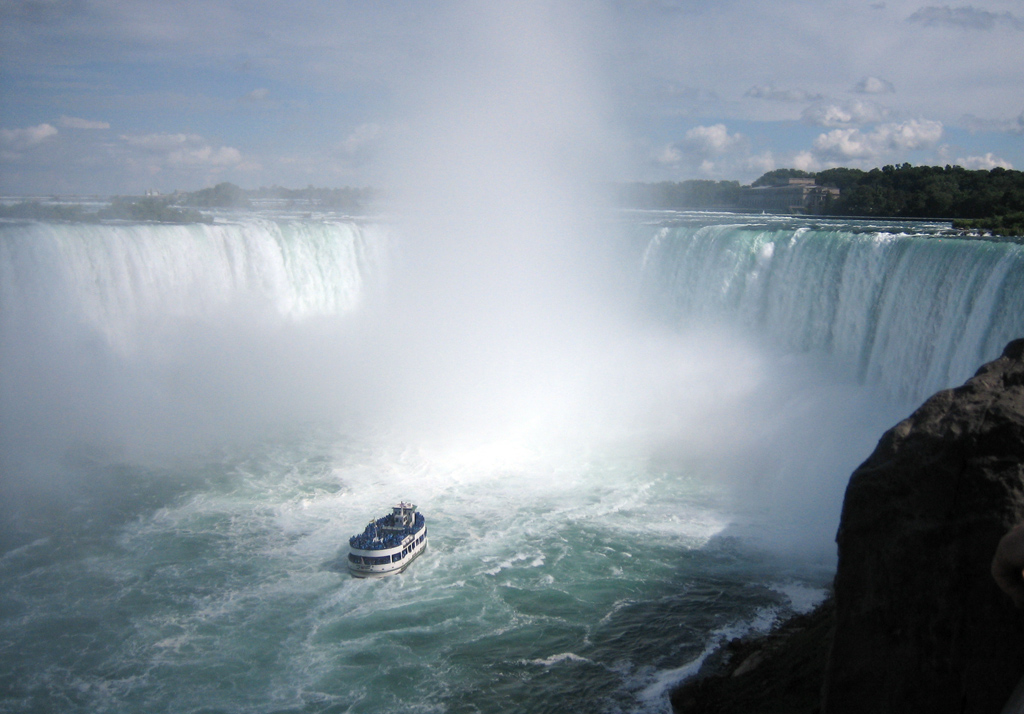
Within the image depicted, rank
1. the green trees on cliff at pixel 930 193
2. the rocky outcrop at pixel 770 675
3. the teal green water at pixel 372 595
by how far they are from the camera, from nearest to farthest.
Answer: the rocky outcrop at pixel 770 675 → the teal green water at pixel 372 595 → the green trees on cliff at pixel 930 193

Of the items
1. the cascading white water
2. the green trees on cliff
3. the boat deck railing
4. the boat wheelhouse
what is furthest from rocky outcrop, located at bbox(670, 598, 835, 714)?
the green trees on cliff

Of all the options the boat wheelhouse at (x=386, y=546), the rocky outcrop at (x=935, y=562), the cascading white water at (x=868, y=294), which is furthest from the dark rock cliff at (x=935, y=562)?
the cascading white water at (x=868, y=294)

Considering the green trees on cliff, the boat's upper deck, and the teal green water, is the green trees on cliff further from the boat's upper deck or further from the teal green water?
the boat's upper deck

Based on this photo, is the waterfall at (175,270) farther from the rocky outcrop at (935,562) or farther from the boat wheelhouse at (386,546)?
the rocky outcrop at (935,562)

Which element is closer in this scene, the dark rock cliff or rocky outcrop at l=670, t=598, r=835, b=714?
the dark rock cliff

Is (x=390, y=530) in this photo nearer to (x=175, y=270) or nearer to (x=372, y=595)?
(x=372, y=595)

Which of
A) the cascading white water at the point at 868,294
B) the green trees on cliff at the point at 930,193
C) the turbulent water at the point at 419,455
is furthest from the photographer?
the green trees on cliff at the point at 930,193

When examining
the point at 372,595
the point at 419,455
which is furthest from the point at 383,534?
the point at 419,455

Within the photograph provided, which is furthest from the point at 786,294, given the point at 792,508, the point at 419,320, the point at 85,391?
the point at 85,391
